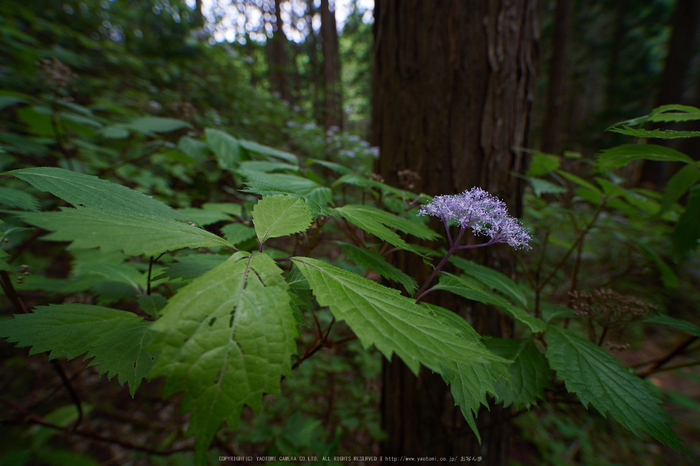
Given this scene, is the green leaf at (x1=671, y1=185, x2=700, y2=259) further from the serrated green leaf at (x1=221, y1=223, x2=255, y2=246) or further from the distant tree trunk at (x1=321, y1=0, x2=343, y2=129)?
the distant tree trunk at (x1=321, y1=0, x2=343, y2=129)

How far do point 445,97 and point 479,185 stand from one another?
0.53 metres

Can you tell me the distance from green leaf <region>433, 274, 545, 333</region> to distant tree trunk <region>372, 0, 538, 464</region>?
1.91ft

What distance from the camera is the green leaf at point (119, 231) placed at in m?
0.51

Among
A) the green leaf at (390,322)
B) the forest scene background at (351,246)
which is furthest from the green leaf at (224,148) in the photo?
the green leaf at (390,322)

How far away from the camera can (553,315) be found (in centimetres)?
106

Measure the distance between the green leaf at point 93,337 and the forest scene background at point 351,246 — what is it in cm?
1

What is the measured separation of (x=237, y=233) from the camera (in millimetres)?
1147

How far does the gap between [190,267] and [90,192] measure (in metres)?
0.31

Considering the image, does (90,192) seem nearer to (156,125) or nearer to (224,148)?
(224,148)

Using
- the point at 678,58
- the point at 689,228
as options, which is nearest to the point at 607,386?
the point at 689,228

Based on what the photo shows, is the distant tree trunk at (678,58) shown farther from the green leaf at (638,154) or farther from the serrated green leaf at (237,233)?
the serrated green leaf at (237,233)

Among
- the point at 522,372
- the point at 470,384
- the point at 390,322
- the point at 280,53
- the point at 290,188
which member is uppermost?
the point at 280,53

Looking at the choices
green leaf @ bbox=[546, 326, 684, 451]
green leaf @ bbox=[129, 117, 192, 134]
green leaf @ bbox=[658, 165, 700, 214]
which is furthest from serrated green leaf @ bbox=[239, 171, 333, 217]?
green leaf @ bbox=[658, 165, 700, 214]

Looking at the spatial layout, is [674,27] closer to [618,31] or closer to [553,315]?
[618,31]
